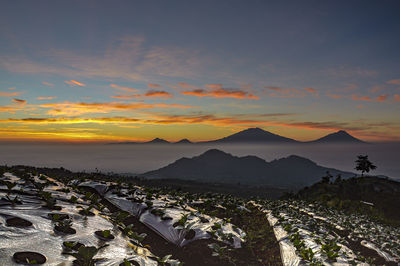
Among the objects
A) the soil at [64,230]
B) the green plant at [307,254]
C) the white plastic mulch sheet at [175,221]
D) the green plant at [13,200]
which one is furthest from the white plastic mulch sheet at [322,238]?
the green plant at [13,200]

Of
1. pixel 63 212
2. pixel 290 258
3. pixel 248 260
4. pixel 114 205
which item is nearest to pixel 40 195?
pixel 63 212

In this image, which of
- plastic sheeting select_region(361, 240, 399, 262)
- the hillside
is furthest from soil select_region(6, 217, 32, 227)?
the hillside

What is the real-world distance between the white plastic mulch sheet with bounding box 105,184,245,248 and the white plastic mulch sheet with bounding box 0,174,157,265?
263 cm

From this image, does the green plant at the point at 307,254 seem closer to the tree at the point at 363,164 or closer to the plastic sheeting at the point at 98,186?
the plastic sheeting at the point at 98,186

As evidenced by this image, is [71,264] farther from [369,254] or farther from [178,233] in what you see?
[369,254]

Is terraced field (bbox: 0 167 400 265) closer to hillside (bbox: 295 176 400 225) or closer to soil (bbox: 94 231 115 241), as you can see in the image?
soil (bbox: 94 231 115 241)

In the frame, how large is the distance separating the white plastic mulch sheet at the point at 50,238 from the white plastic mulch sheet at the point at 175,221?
103 inches

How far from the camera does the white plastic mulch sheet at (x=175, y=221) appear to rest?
8672 mm

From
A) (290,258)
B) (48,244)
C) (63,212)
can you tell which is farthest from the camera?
(290,258)

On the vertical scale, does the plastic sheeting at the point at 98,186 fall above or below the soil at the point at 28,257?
below

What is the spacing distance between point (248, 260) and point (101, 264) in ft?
18.4

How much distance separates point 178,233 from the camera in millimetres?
8812

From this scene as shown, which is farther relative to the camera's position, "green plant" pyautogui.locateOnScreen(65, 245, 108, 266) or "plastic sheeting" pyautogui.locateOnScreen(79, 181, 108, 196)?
"plastic sheeting" pyautogui.locateOnScreen(79, 181, 108, 196)

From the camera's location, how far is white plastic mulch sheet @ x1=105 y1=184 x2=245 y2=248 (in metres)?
8.67
